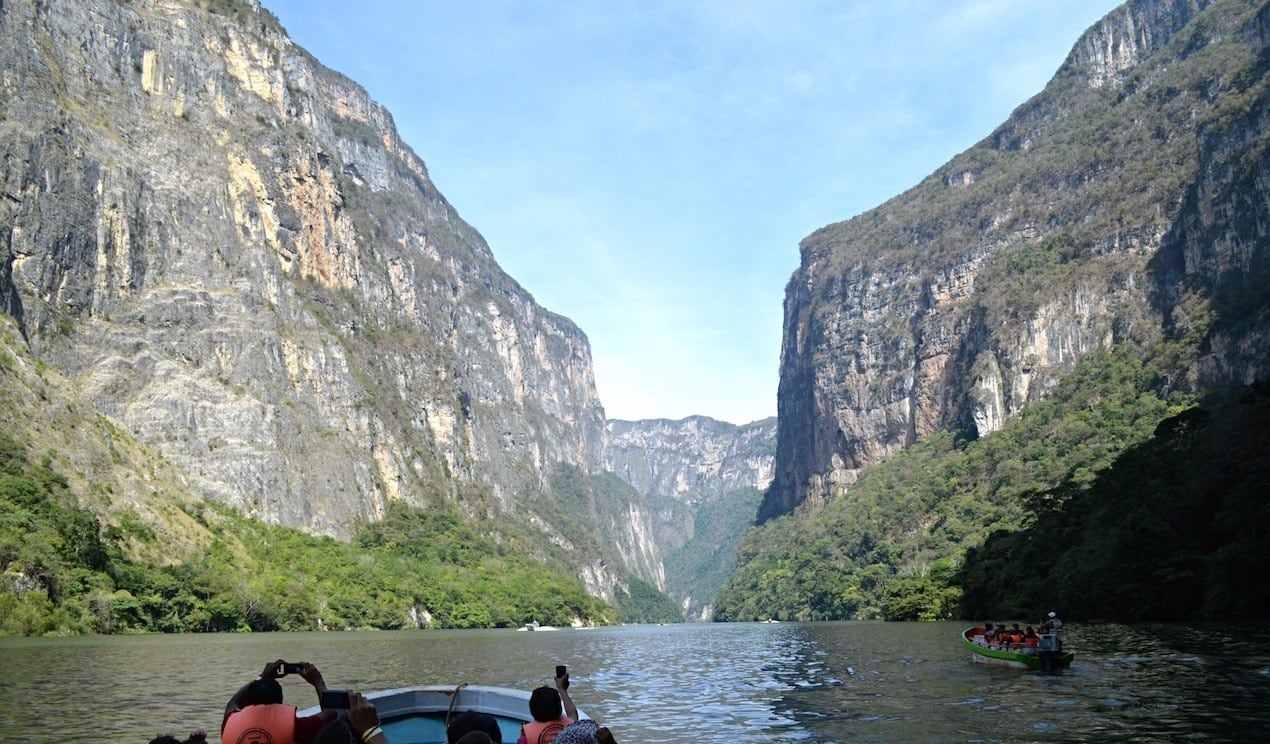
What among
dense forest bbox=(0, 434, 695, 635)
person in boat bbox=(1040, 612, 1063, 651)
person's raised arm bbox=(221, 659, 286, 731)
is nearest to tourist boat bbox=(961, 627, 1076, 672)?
person in boat bbox=(1040, 612, 1063, 651)

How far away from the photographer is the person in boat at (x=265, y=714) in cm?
1248

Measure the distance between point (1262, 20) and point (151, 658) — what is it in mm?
199979

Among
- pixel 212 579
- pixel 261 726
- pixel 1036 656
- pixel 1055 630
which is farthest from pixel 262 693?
pixel 212 579

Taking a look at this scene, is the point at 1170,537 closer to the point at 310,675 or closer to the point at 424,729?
the point at 424,729

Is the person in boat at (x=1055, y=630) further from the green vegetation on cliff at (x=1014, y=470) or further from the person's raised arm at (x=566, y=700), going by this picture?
the green vegetation on cliff at (x=1014, y=470)

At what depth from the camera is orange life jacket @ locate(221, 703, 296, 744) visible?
1249cm

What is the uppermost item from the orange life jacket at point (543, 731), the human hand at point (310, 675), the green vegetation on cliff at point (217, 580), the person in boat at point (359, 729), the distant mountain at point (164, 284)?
the distant mountain at point (164, 284)

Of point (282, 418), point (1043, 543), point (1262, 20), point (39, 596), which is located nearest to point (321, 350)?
point (282, 418)

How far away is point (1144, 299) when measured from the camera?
18650 cm

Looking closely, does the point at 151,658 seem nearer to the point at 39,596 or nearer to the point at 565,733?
the point at 39,596

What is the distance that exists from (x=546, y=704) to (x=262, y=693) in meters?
3.75

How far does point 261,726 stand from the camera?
1262 centimetres

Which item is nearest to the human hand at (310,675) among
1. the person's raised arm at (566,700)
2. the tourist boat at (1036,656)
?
the person's raised arm at (566,700)

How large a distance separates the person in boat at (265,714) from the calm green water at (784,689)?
1545 centimetres
